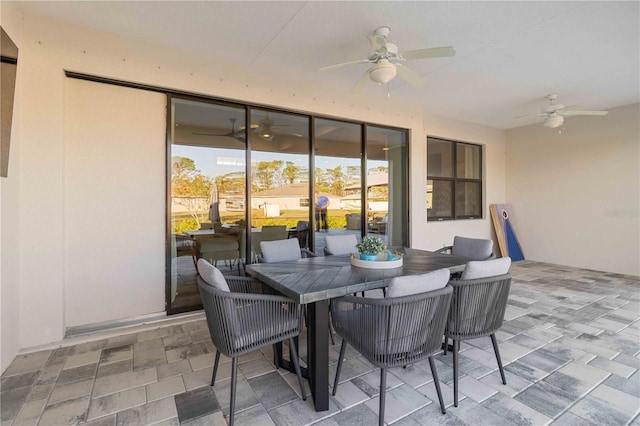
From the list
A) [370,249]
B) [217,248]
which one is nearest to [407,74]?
[370,249]

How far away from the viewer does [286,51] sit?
340 centimetres

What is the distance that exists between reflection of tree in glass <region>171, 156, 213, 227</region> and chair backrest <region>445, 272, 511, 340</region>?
9.24 feet

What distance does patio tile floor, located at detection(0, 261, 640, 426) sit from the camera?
6.10 feet

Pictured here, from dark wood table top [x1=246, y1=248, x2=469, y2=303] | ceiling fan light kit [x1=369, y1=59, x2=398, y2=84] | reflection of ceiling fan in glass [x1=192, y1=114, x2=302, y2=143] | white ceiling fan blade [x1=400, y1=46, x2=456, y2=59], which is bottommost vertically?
dark wood table top [x1=246, y1=248, x2=469, y2=303]

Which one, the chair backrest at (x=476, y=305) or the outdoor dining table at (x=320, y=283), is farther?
the chair backrest at (x=476, y=305)

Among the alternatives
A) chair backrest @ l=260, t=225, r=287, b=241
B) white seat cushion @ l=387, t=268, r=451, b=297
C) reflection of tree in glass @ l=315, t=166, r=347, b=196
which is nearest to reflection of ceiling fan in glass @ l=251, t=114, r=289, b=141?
reflection of tree in glass @ l=315, t=166, r=347, b=196

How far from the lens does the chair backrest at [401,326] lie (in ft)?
5.58

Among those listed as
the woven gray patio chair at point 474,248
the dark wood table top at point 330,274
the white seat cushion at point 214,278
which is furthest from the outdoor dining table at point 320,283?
the woven gray patio chair at point 474,248

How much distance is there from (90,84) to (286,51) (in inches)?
78.4

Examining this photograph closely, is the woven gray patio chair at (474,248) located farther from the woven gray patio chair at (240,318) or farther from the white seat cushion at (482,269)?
the woven gray patio chair at (240,318)

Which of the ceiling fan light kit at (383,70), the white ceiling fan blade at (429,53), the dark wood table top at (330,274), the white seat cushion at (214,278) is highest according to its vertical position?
the white ceiling fan blade at (429,53)

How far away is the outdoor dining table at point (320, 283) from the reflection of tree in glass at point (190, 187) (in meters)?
1.42

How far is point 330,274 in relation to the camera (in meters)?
2.32

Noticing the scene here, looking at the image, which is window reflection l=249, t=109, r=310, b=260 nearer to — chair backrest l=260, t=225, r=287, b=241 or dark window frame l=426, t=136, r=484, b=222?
chair backrest l=260, t=225, r=287, b=241
